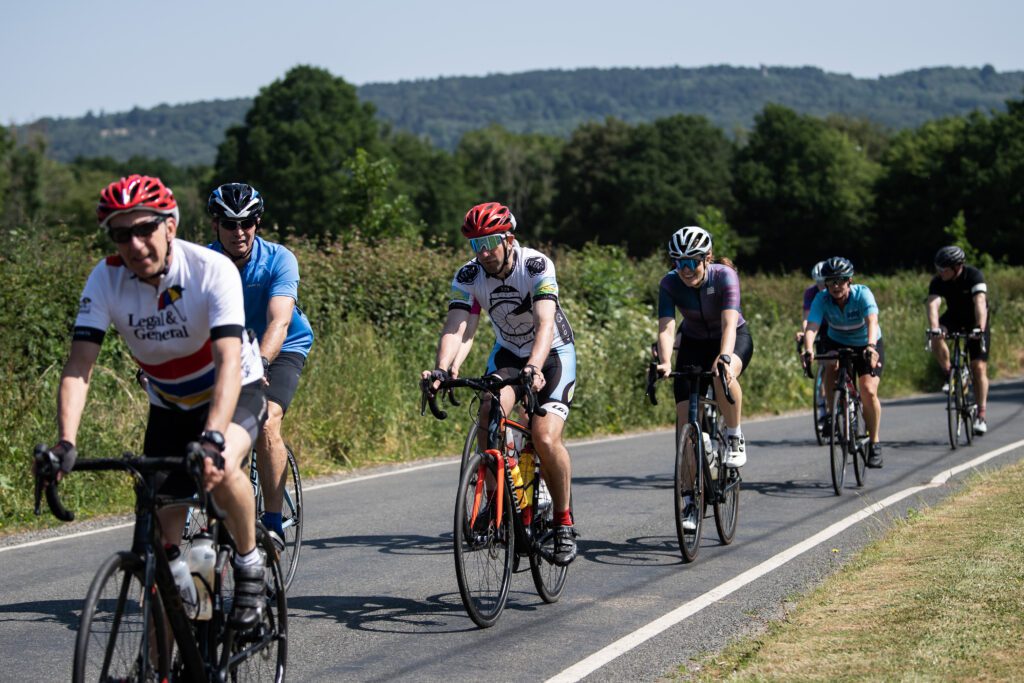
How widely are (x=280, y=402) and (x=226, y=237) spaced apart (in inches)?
38.3

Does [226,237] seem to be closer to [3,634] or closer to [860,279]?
[3,634]

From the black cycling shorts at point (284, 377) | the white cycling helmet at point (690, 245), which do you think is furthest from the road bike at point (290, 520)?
the white cycling helmet at point (690, 245)

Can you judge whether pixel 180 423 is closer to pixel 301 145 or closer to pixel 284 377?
pixel 284 377

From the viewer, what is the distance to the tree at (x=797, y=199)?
301 ft

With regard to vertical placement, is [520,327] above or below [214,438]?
above

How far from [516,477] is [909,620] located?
86.5 inches

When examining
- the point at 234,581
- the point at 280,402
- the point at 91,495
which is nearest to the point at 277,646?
the point at 234,581

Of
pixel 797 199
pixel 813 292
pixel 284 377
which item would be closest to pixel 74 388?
pixel 284 377

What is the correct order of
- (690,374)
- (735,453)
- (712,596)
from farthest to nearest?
(735,453)
(690,374)
(712,596)

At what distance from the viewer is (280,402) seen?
737cm

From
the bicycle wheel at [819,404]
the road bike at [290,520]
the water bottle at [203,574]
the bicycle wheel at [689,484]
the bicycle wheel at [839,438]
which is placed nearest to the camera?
the water bottle at [203,574]

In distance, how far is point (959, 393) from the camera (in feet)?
53.3

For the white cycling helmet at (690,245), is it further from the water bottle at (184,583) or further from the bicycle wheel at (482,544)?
the water bottle at (184,583)

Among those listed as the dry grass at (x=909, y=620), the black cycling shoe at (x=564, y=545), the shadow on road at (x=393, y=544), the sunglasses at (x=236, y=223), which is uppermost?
the sunglasses at (x=236, y=223)
